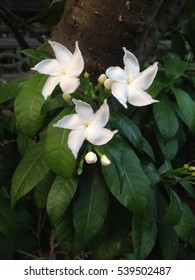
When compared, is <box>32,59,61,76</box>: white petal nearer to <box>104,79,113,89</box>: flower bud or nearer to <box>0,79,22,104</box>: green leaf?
<box>104,79,113,89</box>: flower bud

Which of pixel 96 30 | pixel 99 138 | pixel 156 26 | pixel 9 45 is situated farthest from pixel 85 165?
pixel 9 45

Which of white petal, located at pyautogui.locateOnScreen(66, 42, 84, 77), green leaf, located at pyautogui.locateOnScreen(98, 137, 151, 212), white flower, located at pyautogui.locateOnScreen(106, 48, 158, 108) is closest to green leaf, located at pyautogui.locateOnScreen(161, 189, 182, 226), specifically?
green leaf, located at pyautogui.locateOnScreen(98, 137, 151, 212)

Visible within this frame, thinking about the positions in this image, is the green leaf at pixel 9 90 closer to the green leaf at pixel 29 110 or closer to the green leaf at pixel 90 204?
the green leaf at pixel 29 110

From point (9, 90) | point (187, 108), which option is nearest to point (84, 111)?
point (9, 90)

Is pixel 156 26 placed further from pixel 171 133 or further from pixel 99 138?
Result: pixel 99 138

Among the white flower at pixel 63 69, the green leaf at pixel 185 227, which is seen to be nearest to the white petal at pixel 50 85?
the white flower at pixel 63 69

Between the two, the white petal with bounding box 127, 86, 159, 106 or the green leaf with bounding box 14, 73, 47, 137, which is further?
the green leaf with bounding box 14, 73, 47, 137

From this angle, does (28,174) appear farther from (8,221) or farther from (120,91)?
(120,91)
